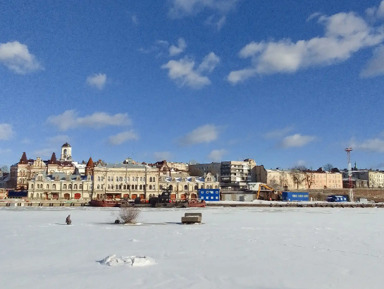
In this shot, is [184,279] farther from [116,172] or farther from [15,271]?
[116,172]

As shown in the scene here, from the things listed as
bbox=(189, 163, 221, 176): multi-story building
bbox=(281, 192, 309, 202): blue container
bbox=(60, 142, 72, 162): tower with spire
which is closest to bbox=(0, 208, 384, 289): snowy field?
bbox=(281, 192, 309, 202): blue container

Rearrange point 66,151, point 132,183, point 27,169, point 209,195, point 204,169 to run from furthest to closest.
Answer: point 204,169 → point 66,151 → point 27,169 → point 209,195 → point 132,183

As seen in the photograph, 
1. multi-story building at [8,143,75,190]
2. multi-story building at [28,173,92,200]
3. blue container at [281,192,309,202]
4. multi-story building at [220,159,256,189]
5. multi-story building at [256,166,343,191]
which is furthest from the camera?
multi-story building at [220,159,256,189]

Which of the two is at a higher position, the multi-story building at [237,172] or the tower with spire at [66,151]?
the tower with spire at [66,151]

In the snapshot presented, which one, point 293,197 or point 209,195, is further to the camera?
point 293,197

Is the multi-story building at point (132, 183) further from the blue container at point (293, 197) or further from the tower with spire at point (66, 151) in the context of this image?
the tower with spire at point (66, 151)

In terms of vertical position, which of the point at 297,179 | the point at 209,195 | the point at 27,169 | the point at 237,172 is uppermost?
the point at 237,172

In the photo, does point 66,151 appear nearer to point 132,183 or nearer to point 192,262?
point 132,183

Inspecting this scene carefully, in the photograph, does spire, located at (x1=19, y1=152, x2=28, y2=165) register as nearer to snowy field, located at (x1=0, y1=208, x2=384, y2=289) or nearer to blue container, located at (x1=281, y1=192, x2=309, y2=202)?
blue container, located at (x1=281, y1=192, x2=309, y2=202)

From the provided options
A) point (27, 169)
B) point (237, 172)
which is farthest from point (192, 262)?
point (237, 172)

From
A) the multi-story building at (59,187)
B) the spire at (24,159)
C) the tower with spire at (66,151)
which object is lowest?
the multi-story building at (59,187)

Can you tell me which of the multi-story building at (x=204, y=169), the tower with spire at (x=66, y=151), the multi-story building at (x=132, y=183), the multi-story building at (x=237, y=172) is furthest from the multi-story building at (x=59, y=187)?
the multi-story building at (x=204, y=169)

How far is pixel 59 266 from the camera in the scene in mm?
15836

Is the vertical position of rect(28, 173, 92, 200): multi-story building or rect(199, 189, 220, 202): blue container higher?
rect(28, 173, 92, 200): multi-story building
